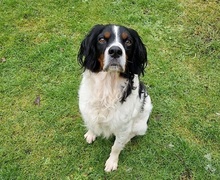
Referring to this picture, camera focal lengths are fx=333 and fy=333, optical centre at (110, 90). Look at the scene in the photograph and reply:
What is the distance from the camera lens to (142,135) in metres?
4.16

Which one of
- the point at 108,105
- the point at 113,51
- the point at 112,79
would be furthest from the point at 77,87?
the point at 113,51

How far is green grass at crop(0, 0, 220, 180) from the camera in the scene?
3.94 meters

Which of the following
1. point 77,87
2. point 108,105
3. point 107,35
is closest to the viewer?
point 107,35

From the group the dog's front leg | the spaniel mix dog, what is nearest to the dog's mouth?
the spaniel mix dog

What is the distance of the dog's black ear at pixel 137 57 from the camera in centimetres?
308

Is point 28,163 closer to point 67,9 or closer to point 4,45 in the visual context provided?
point 4,45

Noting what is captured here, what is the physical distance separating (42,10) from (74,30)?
2.35 feet

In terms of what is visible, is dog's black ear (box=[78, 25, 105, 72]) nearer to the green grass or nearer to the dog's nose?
the dog's nose

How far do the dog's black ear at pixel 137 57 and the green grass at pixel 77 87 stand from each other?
131 centimetres

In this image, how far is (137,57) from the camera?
3.15 meters

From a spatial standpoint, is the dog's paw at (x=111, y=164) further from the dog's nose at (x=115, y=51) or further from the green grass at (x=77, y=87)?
the dog's nose at (x=115, y=51)

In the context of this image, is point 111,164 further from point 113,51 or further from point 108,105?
point 113,51

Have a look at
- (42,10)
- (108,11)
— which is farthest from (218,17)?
(42,10)

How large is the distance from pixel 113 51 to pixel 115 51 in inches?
0.7
